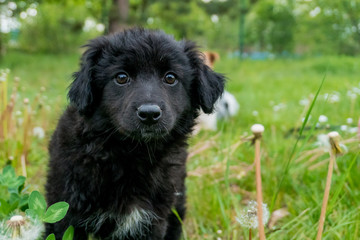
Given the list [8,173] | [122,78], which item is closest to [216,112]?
[122,78]

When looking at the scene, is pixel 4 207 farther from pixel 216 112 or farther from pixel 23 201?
pixel 216 112

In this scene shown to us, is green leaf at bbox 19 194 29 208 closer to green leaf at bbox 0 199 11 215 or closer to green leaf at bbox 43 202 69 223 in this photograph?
green leaf at bbox 0 199 11 215

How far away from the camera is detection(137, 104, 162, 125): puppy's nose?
209 centimetres

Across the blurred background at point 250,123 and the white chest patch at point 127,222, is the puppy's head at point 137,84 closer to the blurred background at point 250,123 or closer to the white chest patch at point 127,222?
the blurred background at point 250,123

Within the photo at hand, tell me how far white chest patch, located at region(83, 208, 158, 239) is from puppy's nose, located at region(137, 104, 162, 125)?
22.5 inches

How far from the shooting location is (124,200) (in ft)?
7.32

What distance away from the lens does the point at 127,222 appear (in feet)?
7.39

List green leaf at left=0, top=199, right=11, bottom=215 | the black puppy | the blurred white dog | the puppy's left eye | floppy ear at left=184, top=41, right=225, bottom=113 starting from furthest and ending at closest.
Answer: the blurred white dog
floppy ear at left=184, top=41, right=225, bottom=113
the puppy's left eye
the black puppy
green leaf at left=0, top=199, right=11, bottom=215

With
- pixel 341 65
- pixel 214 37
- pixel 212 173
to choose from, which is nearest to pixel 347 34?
pixel 341 65

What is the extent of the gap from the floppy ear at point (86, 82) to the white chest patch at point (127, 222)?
668 mm

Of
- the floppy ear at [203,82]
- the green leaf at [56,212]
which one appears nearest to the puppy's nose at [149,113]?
the floppy ear at [203,82]

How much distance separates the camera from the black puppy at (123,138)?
2191 mm

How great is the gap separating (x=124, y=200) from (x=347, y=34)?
475 inches

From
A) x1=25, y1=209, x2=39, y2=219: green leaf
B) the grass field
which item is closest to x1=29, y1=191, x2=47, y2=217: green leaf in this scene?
x1=25, y1=209, x2=39, y2=219: green leaf
